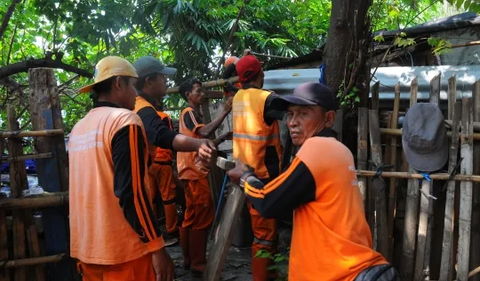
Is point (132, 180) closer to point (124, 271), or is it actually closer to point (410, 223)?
point (124, 271)

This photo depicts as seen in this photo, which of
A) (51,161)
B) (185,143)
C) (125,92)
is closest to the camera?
(125,92)

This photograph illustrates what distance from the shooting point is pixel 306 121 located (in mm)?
2316

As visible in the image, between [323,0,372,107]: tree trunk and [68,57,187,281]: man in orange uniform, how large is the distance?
7.74 feet

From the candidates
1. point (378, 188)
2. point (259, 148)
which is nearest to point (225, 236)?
point (259, 148)

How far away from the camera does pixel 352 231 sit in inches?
79.6

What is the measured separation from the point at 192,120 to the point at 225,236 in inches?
60.0

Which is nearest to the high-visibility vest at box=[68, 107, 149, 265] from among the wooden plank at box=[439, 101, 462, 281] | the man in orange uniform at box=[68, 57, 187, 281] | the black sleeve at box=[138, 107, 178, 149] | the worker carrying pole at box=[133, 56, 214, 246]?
the man in orange uniform at box=[68, 57, 187, 281]

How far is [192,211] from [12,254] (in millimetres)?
1879

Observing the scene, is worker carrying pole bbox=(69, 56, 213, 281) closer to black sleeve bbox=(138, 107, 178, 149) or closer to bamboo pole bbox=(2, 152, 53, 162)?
black sleeve bbox=(138, 107, 178, 149)

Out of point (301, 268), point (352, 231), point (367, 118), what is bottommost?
point (301, 268)

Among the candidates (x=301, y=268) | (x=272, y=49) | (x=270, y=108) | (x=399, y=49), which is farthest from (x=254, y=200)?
(x=272, y=49)

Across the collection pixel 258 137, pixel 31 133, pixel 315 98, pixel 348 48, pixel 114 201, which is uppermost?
pixel 348 48

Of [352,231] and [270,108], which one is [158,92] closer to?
[270,108]

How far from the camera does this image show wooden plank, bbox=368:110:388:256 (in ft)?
13.1
